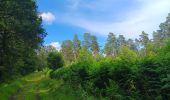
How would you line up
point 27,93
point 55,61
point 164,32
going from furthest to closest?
point 164,32
point 55,61
point 27,93

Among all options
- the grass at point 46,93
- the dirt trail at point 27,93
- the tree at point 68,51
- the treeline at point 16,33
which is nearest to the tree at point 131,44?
the tree at point 68,51

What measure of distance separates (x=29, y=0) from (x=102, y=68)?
96.4ft

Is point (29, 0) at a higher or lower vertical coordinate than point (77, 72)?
higher

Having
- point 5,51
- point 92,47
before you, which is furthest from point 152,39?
point 5,51

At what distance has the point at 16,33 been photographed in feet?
144

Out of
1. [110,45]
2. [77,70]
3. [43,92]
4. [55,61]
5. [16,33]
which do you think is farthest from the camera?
[110,45]

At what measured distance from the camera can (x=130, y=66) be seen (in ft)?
59.2

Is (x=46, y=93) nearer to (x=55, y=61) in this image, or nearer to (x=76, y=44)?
(x=55, y=61)

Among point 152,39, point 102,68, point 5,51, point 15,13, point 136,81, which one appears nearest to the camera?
point 136,81

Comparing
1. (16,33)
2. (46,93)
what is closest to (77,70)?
(46,93)

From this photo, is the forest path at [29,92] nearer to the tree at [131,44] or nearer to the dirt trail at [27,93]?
the dirt trail at [27,93]

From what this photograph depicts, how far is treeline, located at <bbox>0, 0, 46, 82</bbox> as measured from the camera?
123 ft

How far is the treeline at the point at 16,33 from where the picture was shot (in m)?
37.6

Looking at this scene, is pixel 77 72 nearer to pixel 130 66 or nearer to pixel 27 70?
pixel 130 66
